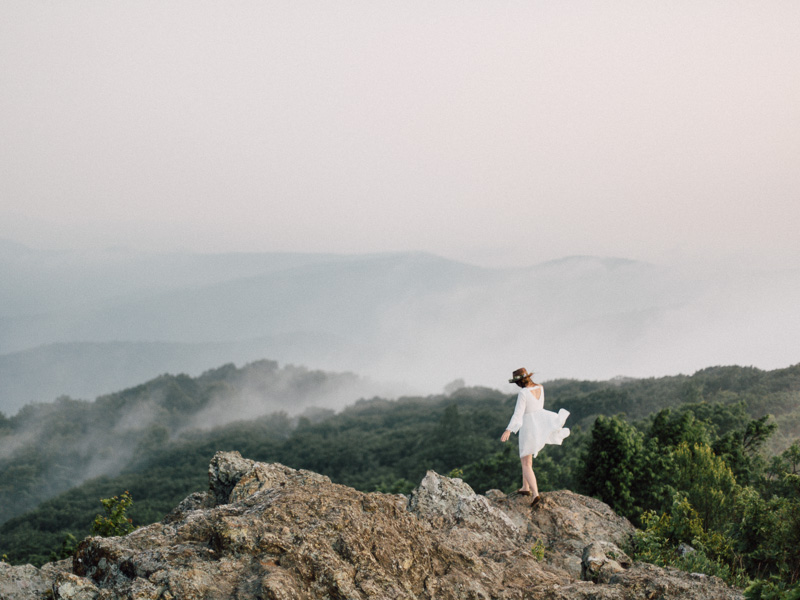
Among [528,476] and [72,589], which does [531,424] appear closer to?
[528,476]

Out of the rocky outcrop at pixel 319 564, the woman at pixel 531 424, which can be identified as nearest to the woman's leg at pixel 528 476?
the woman at pixel 531 424

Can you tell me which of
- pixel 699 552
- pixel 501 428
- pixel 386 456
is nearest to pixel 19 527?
pixel 386 456

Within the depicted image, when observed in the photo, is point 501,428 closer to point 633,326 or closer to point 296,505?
point 296,505

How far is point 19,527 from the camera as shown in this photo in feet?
206

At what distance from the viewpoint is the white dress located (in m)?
10.1

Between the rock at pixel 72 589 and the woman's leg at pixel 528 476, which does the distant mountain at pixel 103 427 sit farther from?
the rock at pixel 72 589

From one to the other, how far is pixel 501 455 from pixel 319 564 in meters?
34.2

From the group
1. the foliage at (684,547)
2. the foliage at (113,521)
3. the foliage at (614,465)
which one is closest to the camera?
the foliage at (684,547)

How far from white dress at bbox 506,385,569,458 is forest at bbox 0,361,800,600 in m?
2.17

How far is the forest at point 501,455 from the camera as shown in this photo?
10.1m

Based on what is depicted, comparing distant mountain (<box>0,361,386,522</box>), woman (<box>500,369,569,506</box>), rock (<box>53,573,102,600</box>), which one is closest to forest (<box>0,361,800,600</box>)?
distant mountain (<box>0,361,386,522</box>)

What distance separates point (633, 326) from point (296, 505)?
201 m

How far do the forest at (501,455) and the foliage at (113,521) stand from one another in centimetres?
605

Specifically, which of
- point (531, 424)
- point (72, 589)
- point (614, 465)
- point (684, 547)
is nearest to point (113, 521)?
point (72, 589)
